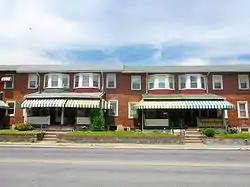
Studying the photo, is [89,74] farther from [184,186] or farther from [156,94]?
[184,186]

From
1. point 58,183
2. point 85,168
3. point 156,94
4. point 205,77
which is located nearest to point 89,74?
point 156,94

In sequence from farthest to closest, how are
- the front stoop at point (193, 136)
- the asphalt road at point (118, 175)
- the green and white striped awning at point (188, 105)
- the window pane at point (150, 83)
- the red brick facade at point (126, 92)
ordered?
the window pane at point (150, 83)
the red brick facade at point (126, 92)
the green and white striped awning at point (188, 105)
the front stoop at point (193, 136)
the asphalt road at point (118, 175)

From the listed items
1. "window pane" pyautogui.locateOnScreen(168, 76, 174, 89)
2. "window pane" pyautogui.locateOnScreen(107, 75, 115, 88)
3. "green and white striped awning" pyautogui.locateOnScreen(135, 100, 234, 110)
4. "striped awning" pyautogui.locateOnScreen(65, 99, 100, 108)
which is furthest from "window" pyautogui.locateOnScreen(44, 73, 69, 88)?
"window pane" pyautogui.locateOnScreen(168, 76, 174, 89)

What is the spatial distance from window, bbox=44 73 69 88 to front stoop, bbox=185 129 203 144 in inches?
591

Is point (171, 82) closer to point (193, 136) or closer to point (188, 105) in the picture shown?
point (188, 105)

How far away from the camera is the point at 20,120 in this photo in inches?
1503

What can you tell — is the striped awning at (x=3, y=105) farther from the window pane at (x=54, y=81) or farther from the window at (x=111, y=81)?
the window at (x=111, y=81)

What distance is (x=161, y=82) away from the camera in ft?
124

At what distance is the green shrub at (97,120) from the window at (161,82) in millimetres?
7340

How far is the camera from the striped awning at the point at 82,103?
111 ft

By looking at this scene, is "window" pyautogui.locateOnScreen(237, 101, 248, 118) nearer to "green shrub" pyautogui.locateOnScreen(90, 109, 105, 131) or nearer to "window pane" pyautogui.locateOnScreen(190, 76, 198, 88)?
"window pane" pyautogui.locateOnScreen(190, 76, 198, 88)

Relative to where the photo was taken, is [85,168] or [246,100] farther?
[246,100]

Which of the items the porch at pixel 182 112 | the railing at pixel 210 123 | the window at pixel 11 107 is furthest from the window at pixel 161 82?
the window at pixel 11 107

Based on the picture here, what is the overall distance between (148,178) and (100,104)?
24580mm
